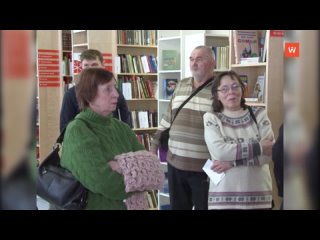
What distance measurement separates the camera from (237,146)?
7.62ft

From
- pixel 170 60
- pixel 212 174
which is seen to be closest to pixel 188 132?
pixel 212 174

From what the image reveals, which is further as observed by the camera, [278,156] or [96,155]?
[278,156]

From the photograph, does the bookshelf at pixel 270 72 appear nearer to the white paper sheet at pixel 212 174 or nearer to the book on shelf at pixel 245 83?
the book on shelf at pixel 245 83

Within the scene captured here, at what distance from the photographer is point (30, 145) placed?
6.89 feet

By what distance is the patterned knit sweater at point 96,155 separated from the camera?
190cm

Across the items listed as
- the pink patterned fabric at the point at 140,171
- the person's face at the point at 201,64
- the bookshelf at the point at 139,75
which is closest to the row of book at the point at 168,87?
the bookshelf at the point at 139,75

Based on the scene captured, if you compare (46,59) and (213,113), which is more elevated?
(46,59)

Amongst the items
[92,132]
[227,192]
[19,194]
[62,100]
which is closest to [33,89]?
[62,100]

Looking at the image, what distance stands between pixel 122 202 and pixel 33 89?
686 mm

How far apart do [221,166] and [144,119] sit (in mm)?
661

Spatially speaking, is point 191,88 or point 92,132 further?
point 191,88

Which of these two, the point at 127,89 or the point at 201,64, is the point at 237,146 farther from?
the point at 127,89

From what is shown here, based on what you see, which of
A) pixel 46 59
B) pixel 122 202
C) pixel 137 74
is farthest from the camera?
pixel 137 74

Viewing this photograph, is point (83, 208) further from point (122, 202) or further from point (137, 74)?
point (137, 74)
